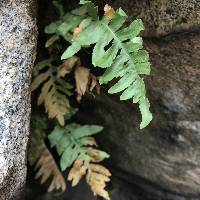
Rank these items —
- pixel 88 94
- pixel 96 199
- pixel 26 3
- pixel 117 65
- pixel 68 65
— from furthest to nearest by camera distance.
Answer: pixel 96 199
pixel 88 94
pixel 68 65
pixel 26 3
pixel 117 65

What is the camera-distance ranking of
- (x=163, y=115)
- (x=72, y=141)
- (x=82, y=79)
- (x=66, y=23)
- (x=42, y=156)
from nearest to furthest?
(x=66, y=23)
(x=82, y=79)
(x=163, y=115)
(x=72, y=141)
(x=42, y=156)

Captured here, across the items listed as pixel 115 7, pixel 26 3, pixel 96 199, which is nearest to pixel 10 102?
pixel 26 3

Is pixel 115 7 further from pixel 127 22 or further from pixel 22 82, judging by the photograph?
pixel 22 82

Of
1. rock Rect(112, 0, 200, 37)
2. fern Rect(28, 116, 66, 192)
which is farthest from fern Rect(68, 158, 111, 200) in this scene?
rock Rect(112, 0, 200, 37)

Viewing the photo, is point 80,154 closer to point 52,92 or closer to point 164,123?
point 52,92

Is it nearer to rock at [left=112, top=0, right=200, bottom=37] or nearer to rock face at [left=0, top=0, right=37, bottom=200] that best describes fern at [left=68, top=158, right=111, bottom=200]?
rock face at [left=0, top=0, right=37, bottom=200]

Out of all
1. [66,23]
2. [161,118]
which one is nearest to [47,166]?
[161,118]
